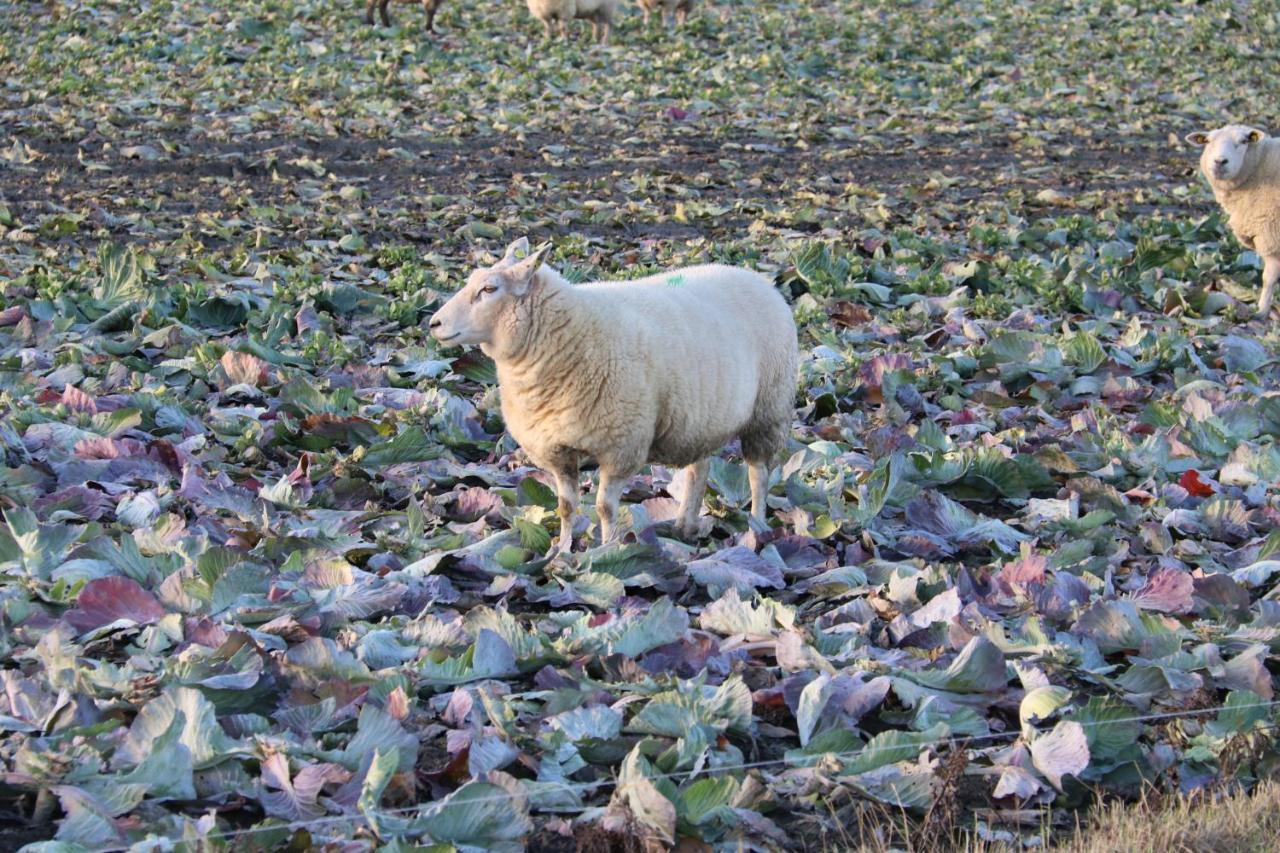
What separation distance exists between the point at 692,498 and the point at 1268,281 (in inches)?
296

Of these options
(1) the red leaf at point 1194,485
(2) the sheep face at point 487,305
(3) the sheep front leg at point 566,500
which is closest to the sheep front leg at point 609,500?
(3) the sheep front leg at point 566,500

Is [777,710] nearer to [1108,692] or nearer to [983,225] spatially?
[1108,692]

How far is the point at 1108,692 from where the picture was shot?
554cm

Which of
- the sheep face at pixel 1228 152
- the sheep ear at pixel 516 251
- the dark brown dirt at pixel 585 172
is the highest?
the sheep ear at pixel 516 251

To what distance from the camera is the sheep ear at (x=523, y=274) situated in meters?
6.68

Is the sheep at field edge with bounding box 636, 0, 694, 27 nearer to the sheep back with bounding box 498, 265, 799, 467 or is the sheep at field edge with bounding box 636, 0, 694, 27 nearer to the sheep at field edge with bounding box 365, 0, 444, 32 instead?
the sheep at field edge with bounding box 365, 0, 444, 32

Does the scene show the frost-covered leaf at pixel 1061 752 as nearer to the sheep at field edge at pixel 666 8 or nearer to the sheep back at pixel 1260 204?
the sheep back at pixel 1260 204

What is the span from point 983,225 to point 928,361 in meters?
4.41

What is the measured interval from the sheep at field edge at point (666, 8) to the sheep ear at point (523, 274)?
18.1 meters

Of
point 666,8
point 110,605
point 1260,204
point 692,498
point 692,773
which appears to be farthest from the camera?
point 666,8

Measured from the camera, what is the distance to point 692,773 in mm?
4641

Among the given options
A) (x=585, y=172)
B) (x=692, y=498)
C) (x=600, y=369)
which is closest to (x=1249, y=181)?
(x=585, y=172)

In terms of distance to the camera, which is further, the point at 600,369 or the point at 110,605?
the point at 600,369

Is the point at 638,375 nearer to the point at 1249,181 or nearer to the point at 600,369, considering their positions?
the point at 600,369
